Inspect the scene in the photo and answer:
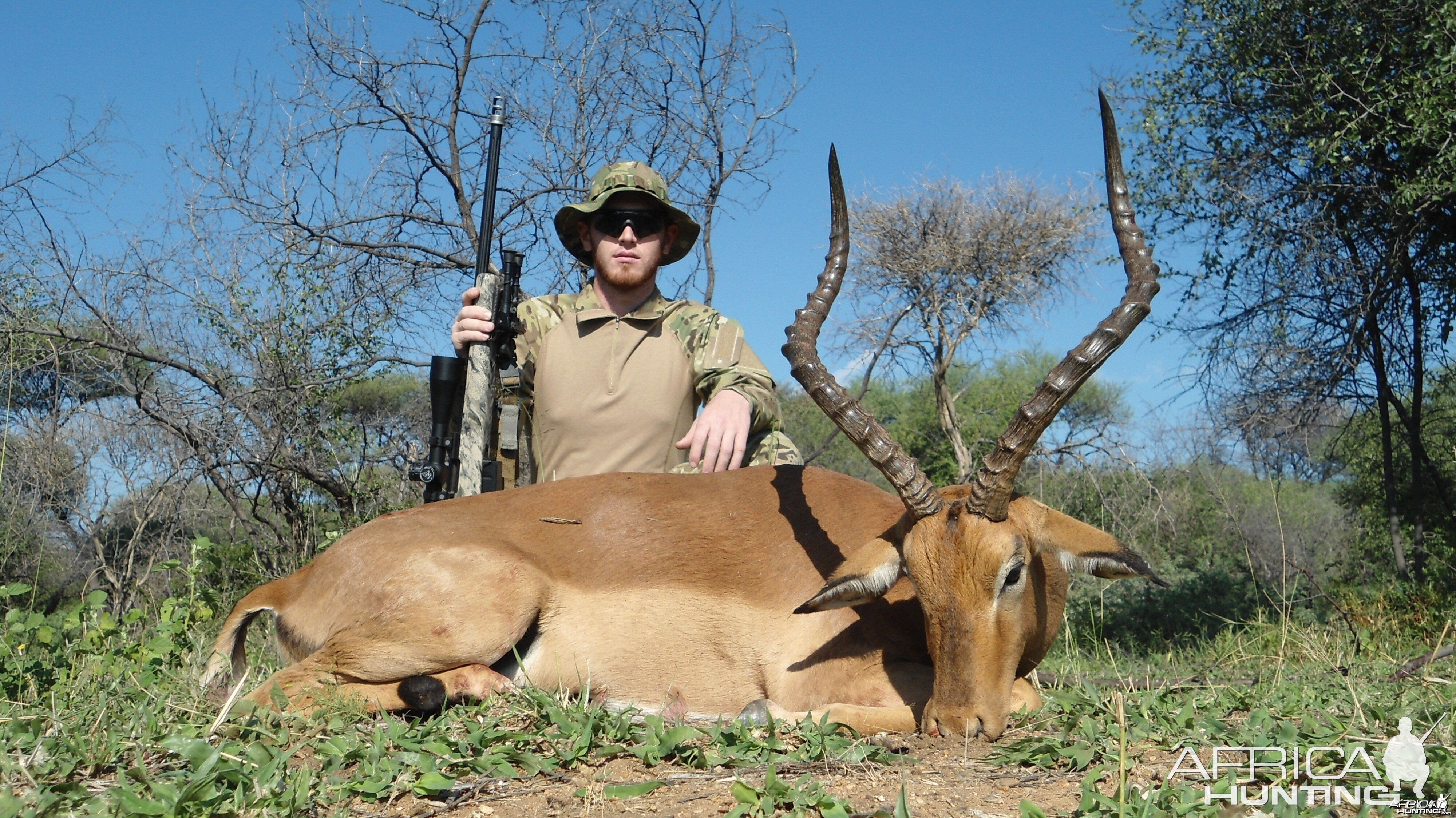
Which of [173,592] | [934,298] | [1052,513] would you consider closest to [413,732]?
[1052,513]

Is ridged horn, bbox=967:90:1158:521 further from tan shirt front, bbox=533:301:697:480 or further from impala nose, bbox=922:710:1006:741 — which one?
tan shirt front, bbox=533:301:697:480

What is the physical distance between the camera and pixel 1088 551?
386 cm

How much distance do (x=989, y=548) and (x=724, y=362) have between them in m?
2.31

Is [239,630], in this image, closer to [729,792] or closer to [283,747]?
[283,747]

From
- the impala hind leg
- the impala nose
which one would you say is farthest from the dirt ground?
the impala hind leg

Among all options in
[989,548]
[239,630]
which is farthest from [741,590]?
[239,630]

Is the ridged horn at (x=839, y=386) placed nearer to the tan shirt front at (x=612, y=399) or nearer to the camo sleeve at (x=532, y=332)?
the tan shirt front at (x=612, y=399)

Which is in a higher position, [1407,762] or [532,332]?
[532,332]

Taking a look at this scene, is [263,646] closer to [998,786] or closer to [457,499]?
[457,499]

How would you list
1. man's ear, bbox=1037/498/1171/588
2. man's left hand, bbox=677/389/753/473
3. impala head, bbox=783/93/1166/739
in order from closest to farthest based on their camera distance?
impala head, bbox=783/93/1166/739, man's ear, bbox=1037/498/1171/588, man's left hand, bbox=677/389/753/473

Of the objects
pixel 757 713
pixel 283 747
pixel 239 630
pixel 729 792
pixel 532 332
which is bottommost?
pixel 729 792

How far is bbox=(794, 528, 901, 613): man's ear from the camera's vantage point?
3846mm

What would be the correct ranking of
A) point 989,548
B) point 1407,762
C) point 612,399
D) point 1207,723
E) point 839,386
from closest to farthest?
point 1407,762, point 1207,723, point 989,548, point 839,386, point 612,399

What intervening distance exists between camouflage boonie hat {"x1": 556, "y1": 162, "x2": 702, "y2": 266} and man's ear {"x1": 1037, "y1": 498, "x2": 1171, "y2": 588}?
113 inches
